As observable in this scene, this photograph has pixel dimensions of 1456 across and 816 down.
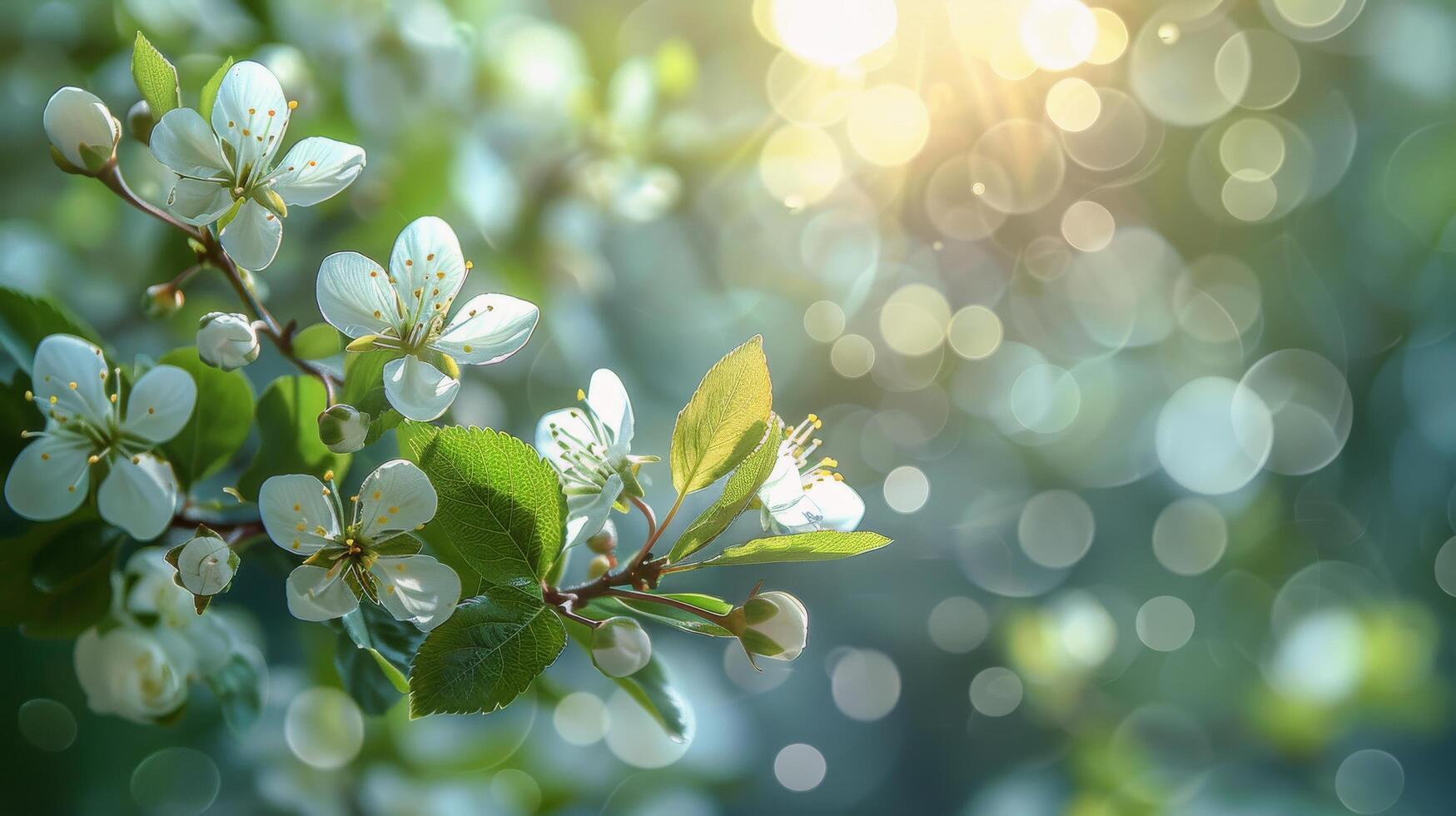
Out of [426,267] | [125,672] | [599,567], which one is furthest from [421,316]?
[125,672]

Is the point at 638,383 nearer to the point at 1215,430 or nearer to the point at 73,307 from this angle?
the point at 73,307

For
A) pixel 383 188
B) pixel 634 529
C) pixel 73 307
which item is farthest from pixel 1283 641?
pixel 73 307

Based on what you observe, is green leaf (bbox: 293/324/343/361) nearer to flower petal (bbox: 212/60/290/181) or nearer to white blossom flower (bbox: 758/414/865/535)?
flower petal (bbox: 212/60/290/181)

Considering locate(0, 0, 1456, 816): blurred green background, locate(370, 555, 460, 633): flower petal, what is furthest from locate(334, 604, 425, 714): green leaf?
locate(0, 0, 1456, 816): blurred green background

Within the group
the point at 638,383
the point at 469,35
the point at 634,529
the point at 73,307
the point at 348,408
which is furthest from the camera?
the point at 638,383

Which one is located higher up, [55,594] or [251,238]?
[251,238]

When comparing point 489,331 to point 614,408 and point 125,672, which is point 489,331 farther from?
point 125,672
